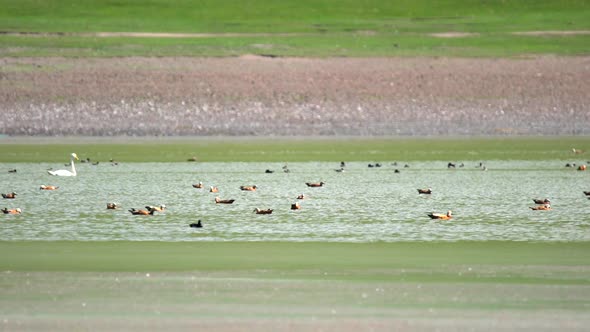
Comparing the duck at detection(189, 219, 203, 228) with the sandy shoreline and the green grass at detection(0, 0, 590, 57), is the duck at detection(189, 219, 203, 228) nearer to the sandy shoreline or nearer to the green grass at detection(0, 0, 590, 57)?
the sandy shoreline

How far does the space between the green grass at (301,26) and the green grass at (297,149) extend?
8520mm

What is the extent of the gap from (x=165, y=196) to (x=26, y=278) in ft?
27.2

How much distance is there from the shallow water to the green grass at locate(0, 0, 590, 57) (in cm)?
1561

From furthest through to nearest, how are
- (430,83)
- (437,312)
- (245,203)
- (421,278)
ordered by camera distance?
(430,83), (245,203), (421,278), (437,312)

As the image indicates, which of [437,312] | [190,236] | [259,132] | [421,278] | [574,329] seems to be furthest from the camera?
[259,132]

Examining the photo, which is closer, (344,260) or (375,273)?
(375,273)

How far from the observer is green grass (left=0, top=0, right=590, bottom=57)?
42969mm

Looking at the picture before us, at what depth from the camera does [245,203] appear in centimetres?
2002

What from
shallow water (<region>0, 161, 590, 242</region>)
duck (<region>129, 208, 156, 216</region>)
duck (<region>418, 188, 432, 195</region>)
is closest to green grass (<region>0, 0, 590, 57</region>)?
shallow water (<region>0, 161, 590, 242</region>)

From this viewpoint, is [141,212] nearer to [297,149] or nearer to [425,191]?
[425,191]

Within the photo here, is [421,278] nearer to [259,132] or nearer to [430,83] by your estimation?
[259,132]

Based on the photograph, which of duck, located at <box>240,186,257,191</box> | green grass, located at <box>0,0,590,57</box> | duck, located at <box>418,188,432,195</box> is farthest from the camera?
green grass, located at <box>0,0,590,57</box>

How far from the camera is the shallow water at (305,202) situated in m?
16.3

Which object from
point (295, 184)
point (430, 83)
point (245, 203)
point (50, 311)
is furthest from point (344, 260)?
point (430, 83)
